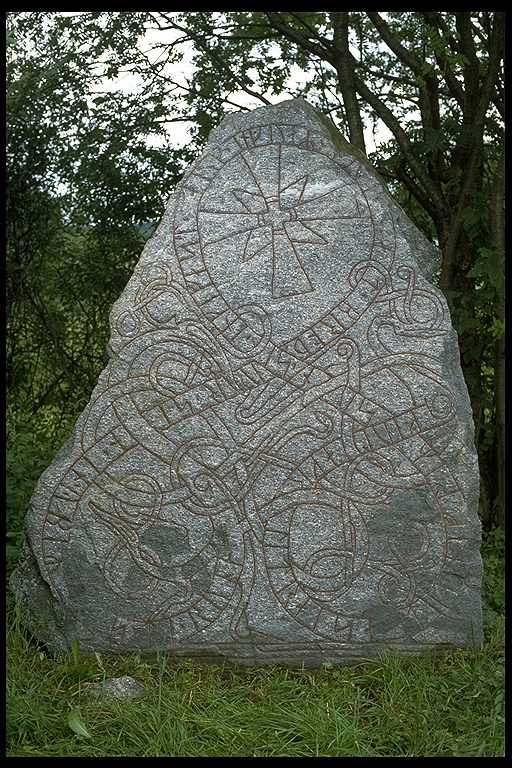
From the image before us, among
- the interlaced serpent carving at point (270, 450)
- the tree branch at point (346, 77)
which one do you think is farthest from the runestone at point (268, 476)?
the tree branch at point (346, 77)

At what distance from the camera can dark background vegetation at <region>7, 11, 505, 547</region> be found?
4766 millimetres

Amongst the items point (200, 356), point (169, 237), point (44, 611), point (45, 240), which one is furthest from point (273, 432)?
point (45, 240)

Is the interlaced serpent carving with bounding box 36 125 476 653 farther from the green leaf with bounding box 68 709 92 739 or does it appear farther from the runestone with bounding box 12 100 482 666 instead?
the green leaf with bounding box 68 709 92 739

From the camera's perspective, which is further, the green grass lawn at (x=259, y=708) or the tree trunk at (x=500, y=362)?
the tree trunk at (x=500, y=362)

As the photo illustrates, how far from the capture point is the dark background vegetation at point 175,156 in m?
4.77

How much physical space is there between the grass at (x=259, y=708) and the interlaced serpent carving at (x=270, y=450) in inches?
5.3

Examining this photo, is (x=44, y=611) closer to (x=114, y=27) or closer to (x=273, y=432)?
(x=273, y=432)

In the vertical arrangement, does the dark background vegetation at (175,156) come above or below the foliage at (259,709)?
above

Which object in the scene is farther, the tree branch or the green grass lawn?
the tree branch

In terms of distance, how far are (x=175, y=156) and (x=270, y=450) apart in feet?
8.13

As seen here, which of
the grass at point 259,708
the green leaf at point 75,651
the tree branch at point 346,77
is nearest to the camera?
the grass at point 259,708

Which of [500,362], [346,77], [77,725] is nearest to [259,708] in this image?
[77,725]

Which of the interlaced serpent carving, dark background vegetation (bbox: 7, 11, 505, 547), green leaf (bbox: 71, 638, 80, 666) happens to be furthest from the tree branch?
green leaf (bbox: 71, 638, 80, 666)

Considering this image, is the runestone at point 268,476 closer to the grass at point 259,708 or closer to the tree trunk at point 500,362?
the grass at point 259,708
